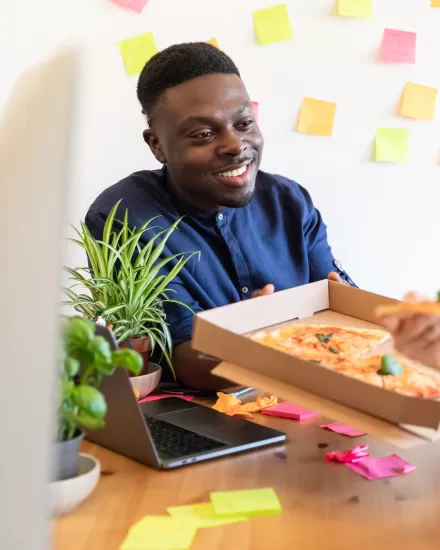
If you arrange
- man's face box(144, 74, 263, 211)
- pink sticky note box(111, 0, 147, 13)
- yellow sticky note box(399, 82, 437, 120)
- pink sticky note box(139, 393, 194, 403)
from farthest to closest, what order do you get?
yellow sticky note box(399, 82, 437, 120) < pink sticky note box(111, 0, 147, 13) < man's face box(144, 74, 263, 211) < pink sticky note box(139, 393, 194, 403)

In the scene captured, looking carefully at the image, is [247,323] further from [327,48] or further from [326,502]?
[327,48]

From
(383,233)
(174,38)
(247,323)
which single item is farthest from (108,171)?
(247,323)

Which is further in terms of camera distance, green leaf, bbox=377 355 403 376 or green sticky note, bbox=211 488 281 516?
green leaf, bbox=377 355 403 376

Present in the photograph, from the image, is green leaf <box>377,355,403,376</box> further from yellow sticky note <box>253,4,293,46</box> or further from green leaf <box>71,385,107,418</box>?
yellow sticky note <box>253,4,293,46</box>

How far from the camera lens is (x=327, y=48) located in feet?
8.53

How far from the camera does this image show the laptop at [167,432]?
1.02m

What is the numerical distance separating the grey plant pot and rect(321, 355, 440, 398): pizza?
1.36 ft

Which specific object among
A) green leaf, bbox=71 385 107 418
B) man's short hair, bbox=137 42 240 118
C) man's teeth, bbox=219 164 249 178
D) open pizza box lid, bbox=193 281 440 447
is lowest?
open pizza box lid, bbox=193 281 440 447

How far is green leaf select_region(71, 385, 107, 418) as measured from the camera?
84 cm

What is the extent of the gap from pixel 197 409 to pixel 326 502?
1.27 ft

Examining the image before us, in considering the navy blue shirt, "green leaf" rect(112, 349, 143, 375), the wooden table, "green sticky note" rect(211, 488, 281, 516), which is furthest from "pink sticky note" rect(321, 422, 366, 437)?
the navy blue shirt

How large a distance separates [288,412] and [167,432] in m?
0.23

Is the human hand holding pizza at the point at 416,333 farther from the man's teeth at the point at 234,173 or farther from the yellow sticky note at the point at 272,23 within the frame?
the yellow sticky note at the point at 272,23

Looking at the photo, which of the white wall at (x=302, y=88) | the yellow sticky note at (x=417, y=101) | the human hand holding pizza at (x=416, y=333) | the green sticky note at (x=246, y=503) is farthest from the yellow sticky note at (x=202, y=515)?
the yellow sticky note at (x=417, y=101)
